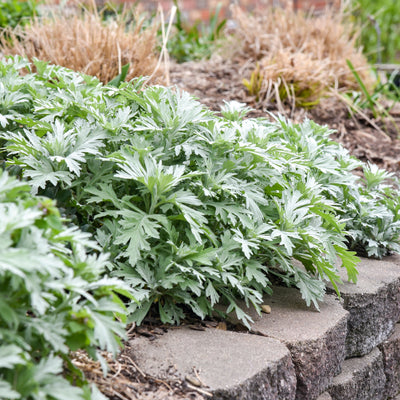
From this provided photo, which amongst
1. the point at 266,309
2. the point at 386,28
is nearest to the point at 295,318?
the point at 266,309

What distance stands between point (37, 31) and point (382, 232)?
314 centimetres

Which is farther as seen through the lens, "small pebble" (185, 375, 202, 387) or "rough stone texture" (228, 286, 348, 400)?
"rough stone texture" (228, 286, 348, 400)

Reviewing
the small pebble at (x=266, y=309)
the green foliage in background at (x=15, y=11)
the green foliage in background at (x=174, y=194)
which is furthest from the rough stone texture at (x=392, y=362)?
the green foliage in background at (x=15, y=11)

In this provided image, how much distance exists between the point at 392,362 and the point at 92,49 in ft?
9.99

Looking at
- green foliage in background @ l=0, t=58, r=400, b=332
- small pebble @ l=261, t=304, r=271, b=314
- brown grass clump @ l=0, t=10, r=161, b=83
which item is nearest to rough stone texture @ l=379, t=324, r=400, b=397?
green foliage in background @ l=0, t=58, r=400, b=332

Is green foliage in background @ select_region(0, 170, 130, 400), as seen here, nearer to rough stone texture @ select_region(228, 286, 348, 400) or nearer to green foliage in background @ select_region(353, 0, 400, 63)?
rough stone texture @ select_region(228, 286, 348, 400)

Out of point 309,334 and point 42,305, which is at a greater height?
point 42,305

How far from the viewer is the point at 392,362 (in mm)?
2525

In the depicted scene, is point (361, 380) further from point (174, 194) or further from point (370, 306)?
point (174, 194)

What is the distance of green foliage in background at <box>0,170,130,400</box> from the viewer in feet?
3.58

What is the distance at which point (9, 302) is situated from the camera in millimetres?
1175

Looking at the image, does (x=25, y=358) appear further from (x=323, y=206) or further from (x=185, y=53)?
(x=185, y=53)

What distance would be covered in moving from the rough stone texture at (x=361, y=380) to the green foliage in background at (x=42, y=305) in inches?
48.5

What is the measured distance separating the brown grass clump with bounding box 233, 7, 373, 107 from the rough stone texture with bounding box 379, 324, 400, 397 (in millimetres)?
2474
